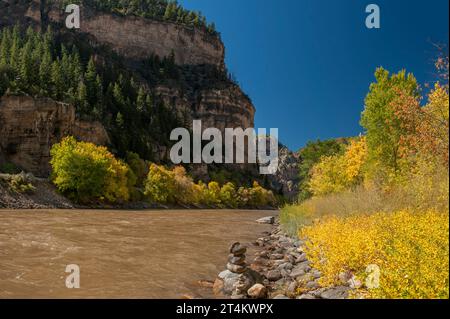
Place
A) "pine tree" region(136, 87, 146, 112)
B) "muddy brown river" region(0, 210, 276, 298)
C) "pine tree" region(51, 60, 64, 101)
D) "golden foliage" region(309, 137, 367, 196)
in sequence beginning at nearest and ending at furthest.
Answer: "muddy brown river" region(0, 210, 276, 298), "golden foliage" region(309, 137, 367, 196), "pine tree" region(51, 60, 64, 101), "pine tree" region(136, 87, 146, 112)

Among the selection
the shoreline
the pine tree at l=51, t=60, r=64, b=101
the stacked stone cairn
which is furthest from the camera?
the pine tree at l=51, t=60, r=64, b=101

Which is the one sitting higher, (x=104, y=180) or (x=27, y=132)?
(x=27, y=132)

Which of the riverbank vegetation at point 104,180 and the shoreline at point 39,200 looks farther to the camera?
the riverbank vegetation at point 104,180

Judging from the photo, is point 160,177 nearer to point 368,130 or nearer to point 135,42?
point 368,130

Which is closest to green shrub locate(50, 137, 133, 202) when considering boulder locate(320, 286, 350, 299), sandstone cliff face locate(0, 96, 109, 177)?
sandstone cliff face locate(0, 96, 109, 177)

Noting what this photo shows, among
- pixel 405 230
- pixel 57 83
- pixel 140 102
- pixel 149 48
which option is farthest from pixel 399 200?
pixel 149 48

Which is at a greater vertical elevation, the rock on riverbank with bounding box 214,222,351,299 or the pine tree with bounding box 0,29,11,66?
the pine tree with bounding box 0,29,11,66

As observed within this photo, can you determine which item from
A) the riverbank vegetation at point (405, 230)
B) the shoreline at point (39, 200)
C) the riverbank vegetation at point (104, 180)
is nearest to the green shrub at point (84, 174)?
the riverbank vegetation at point (104, 180)

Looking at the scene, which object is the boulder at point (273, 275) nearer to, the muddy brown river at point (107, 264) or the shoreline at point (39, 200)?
the muddy brown river at point (107, 264)

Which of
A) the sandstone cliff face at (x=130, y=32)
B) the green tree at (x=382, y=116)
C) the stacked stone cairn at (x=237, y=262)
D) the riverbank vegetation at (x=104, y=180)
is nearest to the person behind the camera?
the stacked stone cairn at (x=237, y=262)

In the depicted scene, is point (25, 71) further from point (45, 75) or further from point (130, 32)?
point (130, 32)

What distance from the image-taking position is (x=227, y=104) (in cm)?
18700

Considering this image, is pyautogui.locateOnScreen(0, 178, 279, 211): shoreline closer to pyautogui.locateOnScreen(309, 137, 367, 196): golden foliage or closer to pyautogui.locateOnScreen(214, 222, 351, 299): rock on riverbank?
pyautogui.locateOnScreen(309, 137, 367, 196): golden foliage
